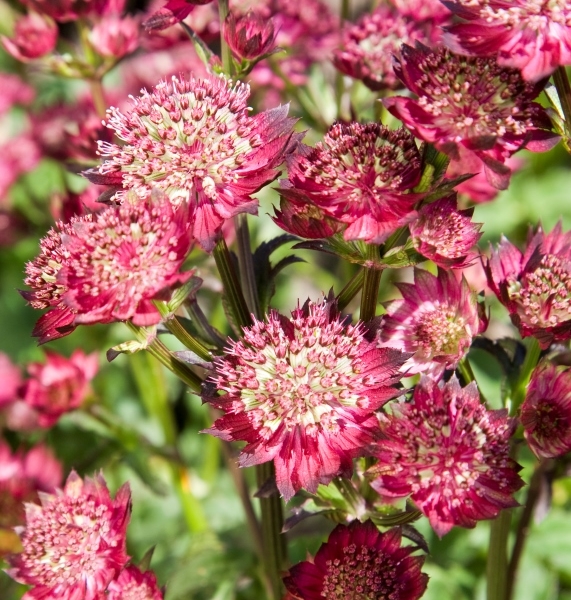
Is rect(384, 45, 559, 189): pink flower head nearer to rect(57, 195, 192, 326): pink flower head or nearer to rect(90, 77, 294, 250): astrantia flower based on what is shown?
rect(90, 77, 294, 250): astrantia flower

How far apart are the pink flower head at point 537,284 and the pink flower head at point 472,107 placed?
17 cm

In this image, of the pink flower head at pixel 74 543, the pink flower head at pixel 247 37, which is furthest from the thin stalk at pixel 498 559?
the pink flower head at pixel 247 37

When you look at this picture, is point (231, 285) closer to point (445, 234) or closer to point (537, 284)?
point (445, 234)

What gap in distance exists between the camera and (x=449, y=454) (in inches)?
34.2

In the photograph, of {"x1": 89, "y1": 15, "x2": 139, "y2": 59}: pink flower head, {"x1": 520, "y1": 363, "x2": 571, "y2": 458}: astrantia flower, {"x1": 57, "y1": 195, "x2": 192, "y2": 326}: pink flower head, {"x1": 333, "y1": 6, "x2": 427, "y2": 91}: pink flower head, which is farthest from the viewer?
{"x1": 89, "y1": 15, "x2": 139, "y2": 59}: pink flower head

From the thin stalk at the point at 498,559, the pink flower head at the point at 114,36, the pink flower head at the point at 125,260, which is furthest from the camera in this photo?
the pink flower head at the point at 114,36

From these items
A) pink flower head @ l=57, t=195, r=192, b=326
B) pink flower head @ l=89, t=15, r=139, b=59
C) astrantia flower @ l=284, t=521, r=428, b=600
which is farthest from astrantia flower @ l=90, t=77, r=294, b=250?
pink flower head @ l=89, t=15, r=139, b=59

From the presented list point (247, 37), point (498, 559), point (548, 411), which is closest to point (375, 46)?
point (247, 37)

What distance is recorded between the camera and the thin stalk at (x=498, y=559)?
1.07 m

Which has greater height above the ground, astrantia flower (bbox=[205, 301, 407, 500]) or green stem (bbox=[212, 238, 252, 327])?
green stem (bbox=[212, 238, 252, 327])

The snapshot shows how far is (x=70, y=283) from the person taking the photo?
79 centimetres

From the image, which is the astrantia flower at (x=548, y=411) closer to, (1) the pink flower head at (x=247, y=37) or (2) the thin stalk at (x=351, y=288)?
(2) the thin stalk at (x=351, y=288)

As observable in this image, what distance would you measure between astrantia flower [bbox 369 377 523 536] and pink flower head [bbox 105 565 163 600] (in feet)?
0.97

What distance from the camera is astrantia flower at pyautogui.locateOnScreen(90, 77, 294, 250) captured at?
86 cm
